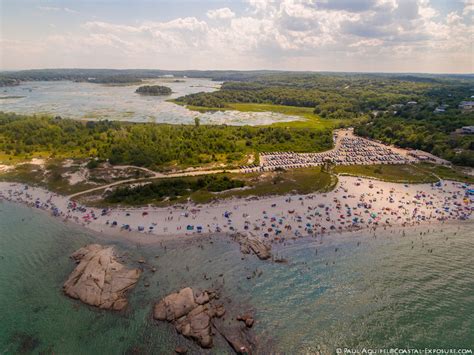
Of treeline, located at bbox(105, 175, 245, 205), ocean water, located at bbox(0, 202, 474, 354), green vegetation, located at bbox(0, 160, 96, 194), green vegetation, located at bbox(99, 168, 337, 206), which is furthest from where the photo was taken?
green vegetation, located at bbox(0, 160, 96, 194)

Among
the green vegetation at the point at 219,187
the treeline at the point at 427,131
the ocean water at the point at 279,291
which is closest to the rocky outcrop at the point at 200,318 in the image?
the ocean water at the point at 279,291

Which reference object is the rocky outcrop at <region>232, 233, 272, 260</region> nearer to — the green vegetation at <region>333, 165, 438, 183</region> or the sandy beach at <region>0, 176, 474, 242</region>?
the sandy beach at <region>0, 176, 474, 242</region>

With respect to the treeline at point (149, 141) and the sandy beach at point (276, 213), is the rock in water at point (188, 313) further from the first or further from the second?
the treeline at point (149, 141)

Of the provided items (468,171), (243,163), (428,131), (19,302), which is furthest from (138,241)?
(428,131)

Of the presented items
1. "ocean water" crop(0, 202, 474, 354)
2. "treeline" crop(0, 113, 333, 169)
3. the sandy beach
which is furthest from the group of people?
"ocean water" crop(0, 202, 474, 354)

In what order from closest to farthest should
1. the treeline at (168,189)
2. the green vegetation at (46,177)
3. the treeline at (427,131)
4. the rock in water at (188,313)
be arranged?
1. the rock in water at (188,313)
2. the treeline at (168,189)
3. the green vegetation at (46,177)
4. the treeline at (427,131)

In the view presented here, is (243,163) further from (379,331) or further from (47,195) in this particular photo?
(379,331)
